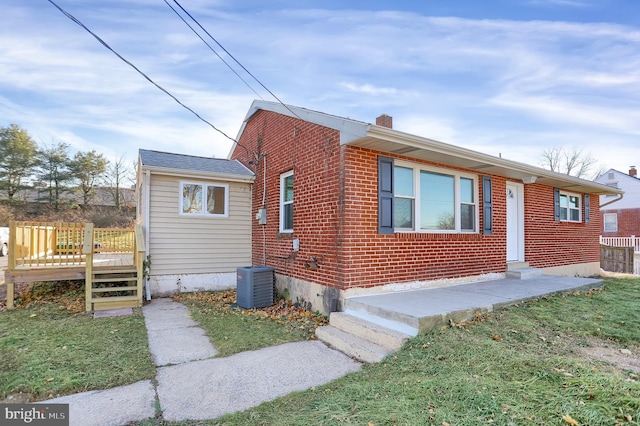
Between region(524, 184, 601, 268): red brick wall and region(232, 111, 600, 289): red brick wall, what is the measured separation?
0.03 meters

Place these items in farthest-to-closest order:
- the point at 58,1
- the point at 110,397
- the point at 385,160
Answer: the point at 385,160 < the point at 58,1 < the point at 110,397

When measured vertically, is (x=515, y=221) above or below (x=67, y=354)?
above

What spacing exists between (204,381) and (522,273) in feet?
25.0

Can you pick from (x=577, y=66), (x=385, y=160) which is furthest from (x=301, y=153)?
(x=577, y=66)

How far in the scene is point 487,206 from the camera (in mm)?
7660

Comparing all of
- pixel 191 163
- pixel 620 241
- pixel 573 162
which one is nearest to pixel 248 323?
pixel 191 163

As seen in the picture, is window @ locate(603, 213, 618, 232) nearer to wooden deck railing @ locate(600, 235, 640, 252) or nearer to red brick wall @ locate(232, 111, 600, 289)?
wooden deck railing @ locate(600, 235, 640, 252)

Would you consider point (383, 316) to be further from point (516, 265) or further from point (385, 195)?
point (516, 265)

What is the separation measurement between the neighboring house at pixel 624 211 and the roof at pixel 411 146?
2147cm

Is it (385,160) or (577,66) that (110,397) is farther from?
(577,66)

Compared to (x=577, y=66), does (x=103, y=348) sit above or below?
below

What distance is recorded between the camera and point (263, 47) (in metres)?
7.23

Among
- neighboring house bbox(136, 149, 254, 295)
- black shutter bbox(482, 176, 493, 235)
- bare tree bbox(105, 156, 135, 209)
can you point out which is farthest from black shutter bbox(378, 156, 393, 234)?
bare tree bbox(105, 156, 135, 209)

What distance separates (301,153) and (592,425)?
588 cm
